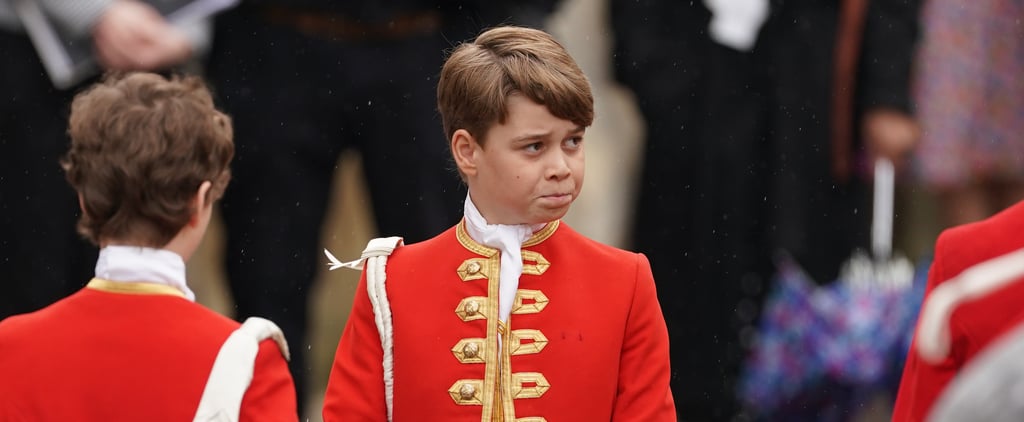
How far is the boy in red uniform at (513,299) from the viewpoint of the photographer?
275 centimetres

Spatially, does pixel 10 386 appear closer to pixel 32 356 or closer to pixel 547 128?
pixel 32 356

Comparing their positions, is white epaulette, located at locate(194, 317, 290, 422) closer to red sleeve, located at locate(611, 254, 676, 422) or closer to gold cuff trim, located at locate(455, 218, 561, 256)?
gold cuff trim, located at locate(455, 218, 561, 256)

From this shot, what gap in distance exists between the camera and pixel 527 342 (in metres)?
2.80

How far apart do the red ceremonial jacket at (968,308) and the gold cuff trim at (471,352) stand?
674 mm

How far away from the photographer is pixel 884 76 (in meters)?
5.03

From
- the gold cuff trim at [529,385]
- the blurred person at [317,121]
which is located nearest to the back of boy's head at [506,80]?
the gold cuff trim at [529,385]

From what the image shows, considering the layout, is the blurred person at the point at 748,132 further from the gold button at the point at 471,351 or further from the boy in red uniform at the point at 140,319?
the boy in red uniform at the point at 140,319

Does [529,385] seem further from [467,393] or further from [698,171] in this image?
[698,171]

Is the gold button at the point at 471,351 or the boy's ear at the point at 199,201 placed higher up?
the boy's ear at the point at 199,201

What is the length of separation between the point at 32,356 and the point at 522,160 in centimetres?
80

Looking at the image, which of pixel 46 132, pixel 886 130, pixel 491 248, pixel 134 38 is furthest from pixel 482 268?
pixel 886 130

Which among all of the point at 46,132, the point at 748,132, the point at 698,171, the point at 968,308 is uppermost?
the point at 968,308

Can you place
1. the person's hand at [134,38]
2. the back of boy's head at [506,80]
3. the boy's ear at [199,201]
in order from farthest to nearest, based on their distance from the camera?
the person's hand at [134,38], the back of boy's head at [506,80], the boy's ear at [199,201]

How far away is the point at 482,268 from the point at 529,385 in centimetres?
21
